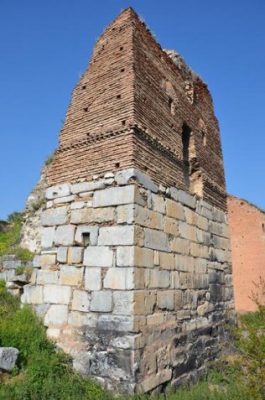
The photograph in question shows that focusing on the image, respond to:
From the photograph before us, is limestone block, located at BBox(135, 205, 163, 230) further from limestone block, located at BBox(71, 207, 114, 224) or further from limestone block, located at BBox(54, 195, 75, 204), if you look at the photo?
limestone block, located at BBox(54, 195, 75, 204)

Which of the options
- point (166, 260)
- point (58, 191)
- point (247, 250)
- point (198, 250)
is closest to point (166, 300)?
point (166, 260)

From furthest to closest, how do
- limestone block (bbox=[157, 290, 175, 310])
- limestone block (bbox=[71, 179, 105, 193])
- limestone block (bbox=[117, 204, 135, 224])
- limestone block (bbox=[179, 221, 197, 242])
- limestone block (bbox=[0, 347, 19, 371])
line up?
limestone block (bbox=[179, 221, 197, 242])
limestone block (bbox=[71, 179, 105, 193])
limestone block (bbox=[157, 290, 175, 310])
limestone block (bbox=[117, 204, 135, 224])
limestone block (bbox=[0, 347, 19, 371])

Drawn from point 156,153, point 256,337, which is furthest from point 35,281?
point 256,337

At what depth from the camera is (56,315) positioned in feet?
17.4

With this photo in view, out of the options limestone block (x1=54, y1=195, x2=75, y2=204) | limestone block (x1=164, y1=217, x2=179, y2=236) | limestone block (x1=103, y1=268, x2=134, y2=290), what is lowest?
limestone block (x1=103, y1=268, x2=134, y2=290)

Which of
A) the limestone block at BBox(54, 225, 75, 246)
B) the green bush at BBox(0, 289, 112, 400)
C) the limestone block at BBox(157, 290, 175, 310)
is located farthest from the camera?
the limestone block at BBox(54, 225, 75, 246)

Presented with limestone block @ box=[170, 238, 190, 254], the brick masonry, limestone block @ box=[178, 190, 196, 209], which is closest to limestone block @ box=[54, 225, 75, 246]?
the brick masonry

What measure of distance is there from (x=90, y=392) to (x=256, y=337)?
2.17 m

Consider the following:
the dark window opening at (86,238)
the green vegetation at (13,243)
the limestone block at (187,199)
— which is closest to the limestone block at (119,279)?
the dark window opening at (86,238)

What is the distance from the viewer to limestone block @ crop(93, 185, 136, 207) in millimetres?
4996

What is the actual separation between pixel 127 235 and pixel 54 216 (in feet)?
4.97

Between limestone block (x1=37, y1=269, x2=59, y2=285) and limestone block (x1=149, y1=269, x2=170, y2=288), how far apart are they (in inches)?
56.3

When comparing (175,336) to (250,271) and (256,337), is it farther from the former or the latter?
(250,271)

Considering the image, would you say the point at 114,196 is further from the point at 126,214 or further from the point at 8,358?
the point at 8,358
